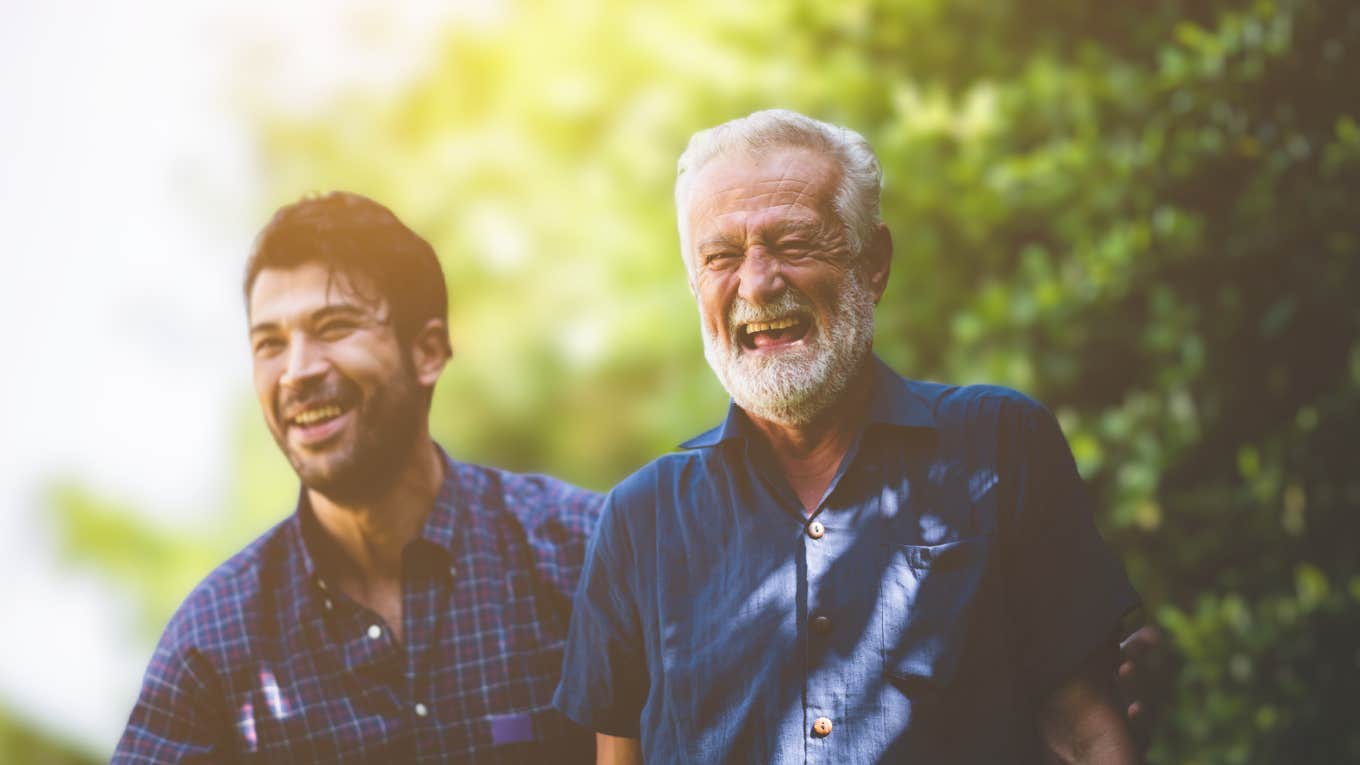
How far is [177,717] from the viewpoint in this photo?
2443mm

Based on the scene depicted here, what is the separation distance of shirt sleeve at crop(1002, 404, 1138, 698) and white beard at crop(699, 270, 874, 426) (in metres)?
0.30

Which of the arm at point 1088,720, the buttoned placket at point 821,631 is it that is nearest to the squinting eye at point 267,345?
the buttoned placket at point 821,631

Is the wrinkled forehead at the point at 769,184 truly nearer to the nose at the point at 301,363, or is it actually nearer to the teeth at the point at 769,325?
the teeth at the point at 769,325

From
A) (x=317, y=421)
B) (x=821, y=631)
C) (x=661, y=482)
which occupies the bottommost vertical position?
(x=821, y=631)

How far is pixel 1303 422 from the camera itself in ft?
11.7

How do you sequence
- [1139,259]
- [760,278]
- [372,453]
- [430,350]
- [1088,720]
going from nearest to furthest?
1. [1088,720]
2. [760,278]
3. [372,453]
4. [430,350]
5. [1139,259]

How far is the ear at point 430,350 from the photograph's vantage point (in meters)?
2.72

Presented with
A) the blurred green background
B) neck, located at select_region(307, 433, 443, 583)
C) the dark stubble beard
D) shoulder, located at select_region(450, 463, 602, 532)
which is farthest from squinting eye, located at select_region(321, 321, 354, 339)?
the blurred green background

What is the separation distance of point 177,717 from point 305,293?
2.75ft

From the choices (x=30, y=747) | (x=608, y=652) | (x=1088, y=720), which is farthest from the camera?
(x=30, y=747)

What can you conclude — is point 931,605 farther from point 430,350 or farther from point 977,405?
point 430,350

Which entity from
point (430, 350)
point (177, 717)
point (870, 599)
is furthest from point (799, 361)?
point (177, 717)

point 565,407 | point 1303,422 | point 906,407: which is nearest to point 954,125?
point 1303,422

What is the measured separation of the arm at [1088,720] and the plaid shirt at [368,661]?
0.94 metres
